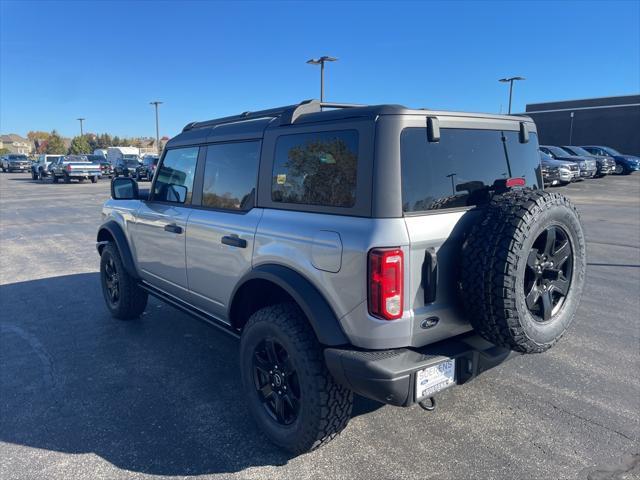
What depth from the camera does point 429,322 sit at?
257 cm

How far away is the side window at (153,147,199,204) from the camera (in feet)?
13.0

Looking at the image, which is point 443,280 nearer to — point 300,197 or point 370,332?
point 370,332

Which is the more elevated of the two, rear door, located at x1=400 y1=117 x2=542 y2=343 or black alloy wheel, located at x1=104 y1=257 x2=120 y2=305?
rear door, located at x1=400 y1=117 x2=542 y2=343

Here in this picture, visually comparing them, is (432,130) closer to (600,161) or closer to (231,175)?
(231,175)

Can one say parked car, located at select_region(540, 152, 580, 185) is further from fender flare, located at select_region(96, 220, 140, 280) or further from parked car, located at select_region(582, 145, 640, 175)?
fender flare, located at select_region(96, 220, 140, 280)

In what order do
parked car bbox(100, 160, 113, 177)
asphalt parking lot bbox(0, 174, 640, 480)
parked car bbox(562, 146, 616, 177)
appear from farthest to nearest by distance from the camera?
parked car bbox(100, 160, 113, 177) → parked car bbox(562, 146, 616, 177) → asphalt parking lot bbox(0, 174, 640, 480)

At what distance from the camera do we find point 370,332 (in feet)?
8.03

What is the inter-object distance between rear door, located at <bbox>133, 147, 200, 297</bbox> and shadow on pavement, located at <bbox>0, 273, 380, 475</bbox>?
26.3 inches

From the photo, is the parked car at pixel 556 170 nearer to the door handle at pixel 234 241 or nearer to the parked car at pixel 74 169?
the door handle at pixel 234 241

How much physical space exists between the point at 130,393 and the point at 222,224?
4.93 feet

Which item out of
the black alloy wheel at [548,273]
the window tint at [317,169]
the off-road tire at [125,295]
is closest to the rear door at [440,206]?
the window tint at [317,169]

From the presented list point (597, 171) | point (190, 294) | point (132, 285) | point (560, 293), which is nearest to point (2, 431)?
point (190, 294)

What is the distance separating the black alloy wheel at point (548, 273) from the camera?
2686 millimetres

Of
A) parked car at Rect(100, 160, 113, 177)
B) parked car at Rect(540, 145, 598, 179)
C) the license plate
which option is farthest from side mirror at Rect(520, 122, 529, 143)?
parked car at Rect(100, 160, 113, 177)
